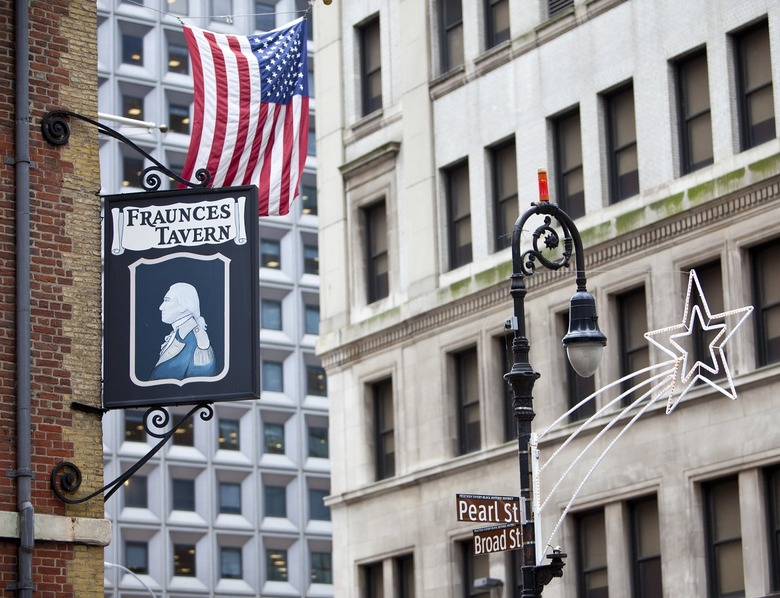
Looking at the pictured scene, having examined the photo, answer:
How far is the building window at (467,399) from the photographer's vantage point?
4334 centimetres

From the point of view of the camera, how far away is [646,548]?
1500 inches

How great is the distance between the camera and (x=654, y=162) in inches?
1519

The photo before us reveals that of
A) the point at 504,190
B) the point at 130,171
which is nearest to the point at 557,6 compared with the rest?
the point at 504,190

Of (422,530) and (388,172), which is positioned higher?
(388,172)

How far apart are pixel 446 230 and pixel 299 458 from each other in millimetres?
31612

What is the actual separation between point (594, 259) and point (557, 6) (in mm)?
6371

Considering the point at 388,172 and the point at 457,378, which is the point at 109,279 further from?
the point at 388,172

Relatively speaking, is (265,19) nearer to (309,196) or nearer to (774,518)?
(309,196)

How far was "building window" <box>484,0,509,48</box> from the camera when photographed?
144 ft

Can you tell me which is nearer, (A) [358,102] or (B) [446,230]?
(B) [446,230]

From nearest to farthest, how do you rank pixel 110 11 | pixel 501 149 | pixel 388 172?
pixel 501 149 < pixel 388 172 < pixel 110 11

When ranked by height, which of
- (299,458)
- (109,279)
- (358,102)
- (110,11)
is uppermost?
(110,11)

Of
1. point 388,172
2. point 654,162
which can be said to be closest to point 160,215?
point 654,162

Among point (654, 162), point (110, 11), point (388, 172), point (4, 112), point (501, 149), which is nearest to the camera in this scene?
point (4, 112)
